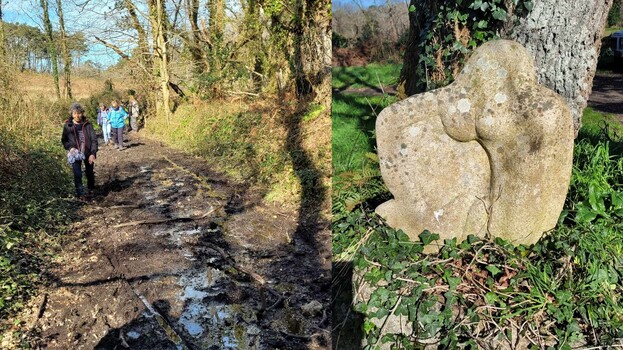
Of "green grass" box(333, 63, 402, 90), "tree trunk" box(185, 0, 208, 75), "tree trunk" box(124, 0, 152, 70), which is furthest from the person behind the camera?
"green grass" box(333, 63, 402, 90)

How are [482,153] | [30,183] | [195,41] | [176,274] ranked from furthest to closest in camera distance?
[195,41] < [30,183] < [176,274] < [482,153]

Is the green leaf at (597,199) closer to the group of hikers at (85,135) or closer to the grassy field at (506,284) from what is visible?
the grassy field at (506,284)

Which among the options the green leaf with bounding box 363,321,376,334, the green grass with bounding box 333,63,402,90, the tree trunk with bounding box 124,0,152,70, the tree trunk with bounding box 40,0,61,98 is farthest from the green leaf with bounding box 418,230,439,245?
the green grass with bounding box 333,63,402,90

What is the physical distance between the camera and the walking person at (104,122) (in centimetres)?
394

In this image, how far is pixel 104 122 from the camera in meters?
4.12

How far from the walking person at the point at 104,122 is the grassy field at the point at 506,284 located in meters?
2.38

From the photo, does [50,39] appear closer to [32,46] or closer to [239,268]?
[32,46]

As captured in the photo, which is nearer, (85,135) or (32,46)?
(32,46)

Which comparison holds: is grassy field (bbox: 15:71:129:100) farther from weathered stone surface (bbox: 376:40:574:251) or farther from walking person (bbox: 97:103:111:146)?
weathered stone surface (bbox: 376:40:574:251)

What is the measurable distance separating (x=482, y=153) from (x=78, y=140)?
10.8ft

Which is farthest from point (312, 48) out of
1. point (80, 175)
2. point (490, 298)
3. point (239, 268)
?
point (490, 298)

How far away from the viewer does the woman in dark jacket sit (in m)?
3.77

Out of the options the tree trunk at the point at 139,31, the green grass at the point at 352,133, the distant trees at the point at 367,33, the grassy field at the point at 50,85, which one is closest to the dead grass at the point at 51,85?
the grassy field at the point at 50,85

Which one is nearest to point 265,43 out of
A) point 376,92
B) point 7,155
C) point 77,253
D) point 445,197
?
point 376,92
